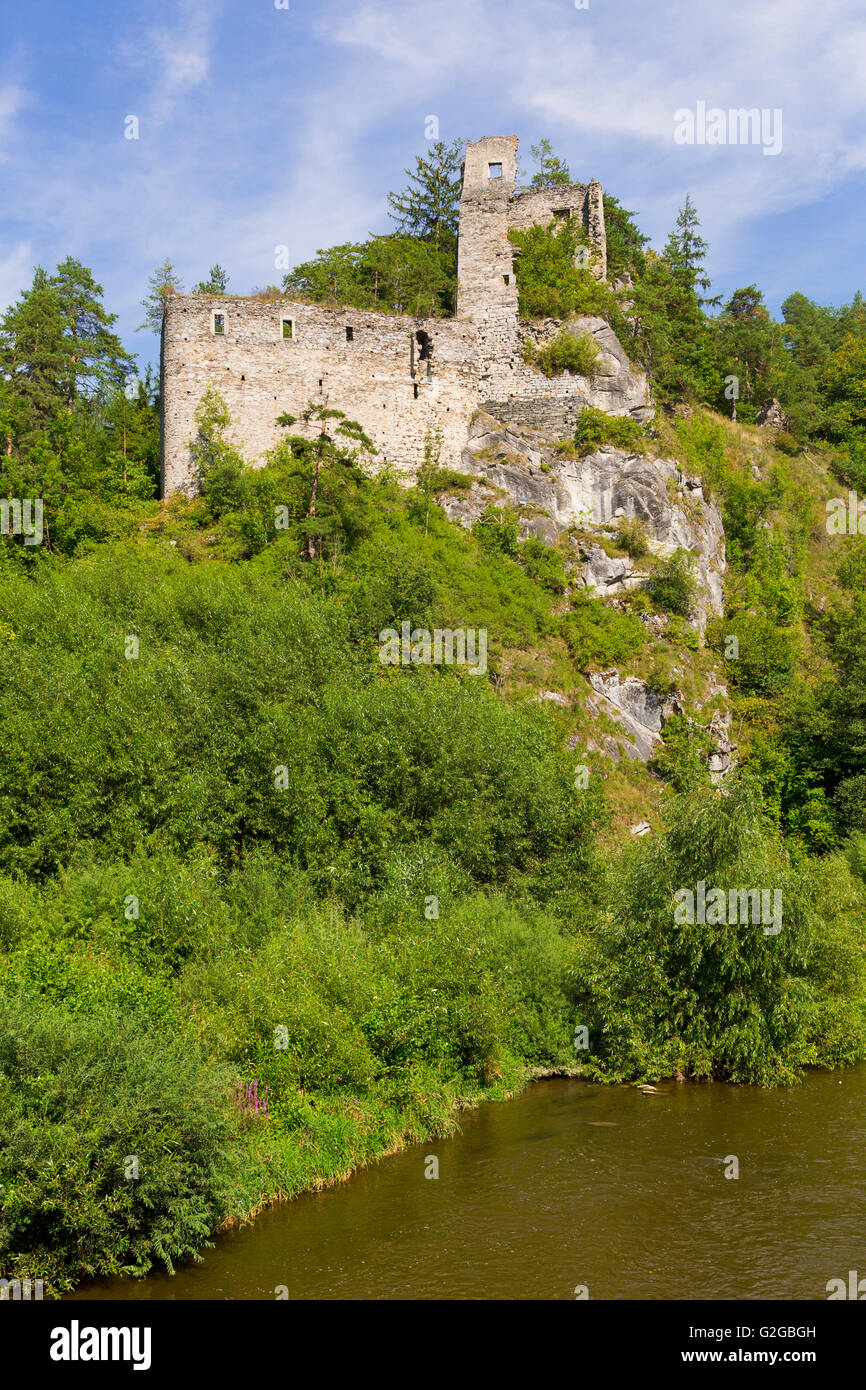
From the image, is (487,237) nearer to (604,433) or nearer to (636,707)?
(604,433)

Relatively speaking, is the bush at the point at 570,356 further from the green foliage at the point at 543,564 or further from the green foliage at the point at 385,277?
the green foliage at the point at 543,564

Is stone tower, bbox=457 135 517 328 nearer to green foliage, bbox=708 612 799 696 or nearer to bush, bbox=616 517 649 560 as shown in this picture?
bush, bbox=616 517 649 560

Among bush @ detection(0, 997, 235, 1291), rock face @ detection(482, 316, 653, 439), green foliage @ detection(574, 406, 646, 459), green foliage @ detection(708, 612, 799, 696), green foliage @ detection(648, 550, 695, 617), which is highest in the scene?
rock face @ detection(482, 316, 653, 439)

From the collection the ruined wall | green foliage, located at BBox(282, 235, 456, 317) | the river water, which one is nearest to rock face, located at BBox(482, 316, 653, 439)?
the ruined wall

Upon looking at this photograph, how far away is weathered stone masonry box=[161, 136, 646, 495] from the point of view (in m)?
39.4

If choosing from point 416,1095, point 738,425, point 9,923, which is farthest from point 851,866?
point 738,425

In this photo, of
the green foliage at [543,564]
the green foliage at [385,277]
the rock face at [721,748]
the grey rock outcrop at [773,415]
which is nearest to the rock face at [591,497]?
the green foliage at [543,564]

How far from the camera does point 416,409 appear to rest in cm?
4159

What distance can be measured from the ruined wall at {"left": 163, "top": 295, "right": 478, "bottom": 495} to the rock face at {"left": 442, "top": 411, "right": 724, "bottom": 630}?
1.95 meters

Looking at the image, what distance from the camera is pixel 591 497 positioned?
134ft

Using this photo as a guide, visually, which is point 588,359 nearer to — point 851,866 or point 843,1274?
point 851,866

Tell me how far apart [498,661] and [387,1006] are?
16713mm

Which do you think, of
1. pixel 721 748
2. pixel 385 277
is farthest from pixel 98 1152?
pixel 385 277

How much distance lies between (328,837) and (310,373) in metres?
22.7
